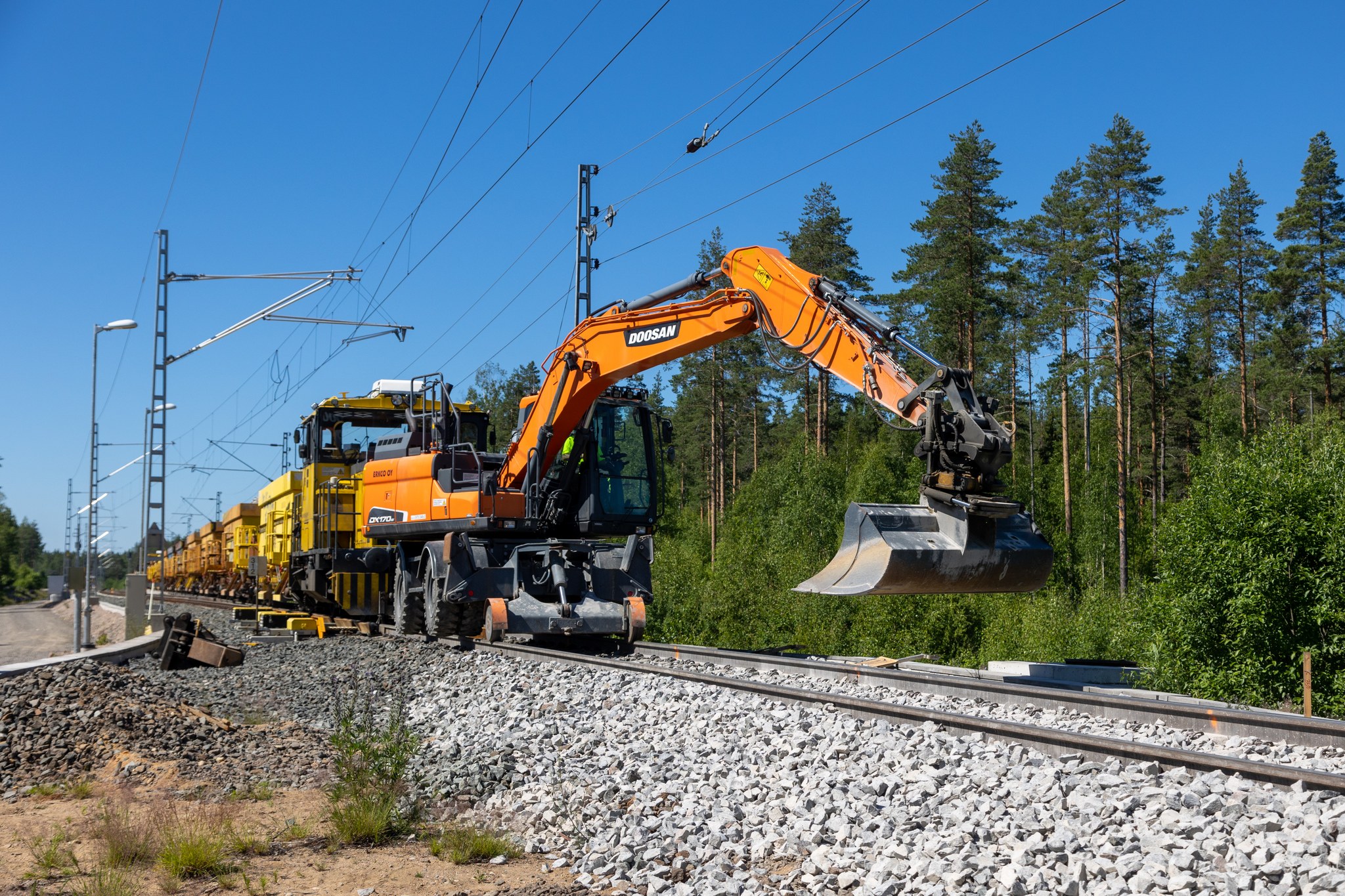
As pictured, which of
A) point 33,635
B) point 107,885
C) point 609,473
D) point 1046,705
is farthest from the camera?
point 33,635

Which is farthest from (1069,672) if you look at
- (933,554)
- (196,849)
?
(196,849)

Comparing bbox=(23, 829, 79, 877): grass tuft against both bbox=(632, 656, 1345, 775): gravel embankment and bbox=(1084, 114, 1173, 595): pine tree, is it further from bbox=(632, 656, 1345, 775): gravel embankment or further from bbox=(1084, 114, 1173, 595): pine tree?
bbox=(1084, 114, 1173, 595): pine tree

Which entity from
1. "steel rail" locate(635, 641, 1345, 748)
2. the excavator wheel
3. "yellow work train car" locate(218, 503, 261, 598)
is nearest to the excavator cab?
the excavator wheel

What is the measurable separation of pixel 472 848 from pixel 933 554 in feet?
14.5

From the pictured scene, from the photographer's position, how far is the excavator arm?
8500 mm

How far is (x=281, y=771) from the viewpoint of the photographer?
26.8ft

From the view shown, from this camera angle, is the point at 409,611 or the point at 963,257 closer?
A: the point at 409,611

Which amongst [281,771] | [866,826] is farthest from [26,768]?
[866,826]

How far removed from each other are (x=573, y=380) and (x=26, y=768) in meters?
7.89

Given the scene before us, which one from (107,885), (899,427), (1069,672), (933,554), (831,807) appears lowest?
(1069,672)

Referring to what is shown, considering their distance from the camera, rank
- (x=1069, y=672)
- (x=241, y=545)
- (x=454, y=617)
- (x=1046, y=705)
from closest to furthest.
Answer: (x=1046, y=705)
(x=1069, y=672)
(x=454, y=617)
(x=241, y=545)

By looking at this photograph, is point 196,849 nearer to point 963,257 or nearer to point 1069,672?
point 1069,672

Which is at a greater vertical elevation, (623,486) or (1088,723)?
(623,486)

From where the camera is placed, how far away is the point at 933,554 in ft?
27.8
